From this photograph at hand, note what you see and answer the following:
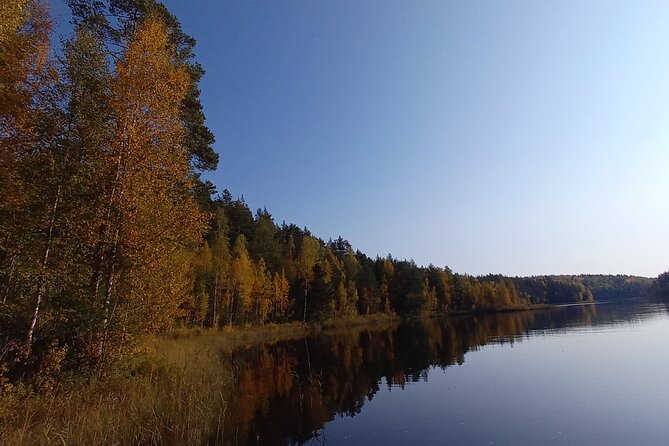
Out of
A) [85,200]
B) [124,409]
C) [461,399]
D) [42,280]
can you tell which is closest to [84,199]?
[85,200]

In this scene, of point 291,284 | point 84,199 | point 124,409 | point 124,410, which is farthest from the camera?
point 291,284

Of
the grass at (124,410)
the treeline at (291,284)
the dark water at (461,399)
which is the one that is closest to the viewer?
the grass at (124,410)

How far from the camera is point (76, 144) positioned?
1273cm

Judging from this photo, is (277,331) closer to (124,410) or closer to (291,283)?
(291,283)

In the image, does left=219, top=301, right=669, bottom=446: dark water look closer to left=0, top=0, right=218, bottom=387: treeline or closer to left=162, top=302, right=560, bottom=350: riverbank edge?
left=0, top=0, right=218, bottom=387: treeline

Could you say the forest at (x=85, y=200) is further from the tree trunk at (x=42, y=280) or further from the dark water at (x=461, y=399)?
the dark water at (x=461, y=399)

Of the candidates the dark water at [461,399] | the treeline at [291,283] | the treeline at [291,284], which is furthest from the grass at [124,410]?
the treeline at [291,284]

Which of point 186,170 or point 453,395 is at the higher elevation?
point 186,170

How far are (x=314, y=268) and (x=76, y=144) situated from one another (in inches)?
2591

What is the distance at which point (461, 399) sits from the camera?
733 inches

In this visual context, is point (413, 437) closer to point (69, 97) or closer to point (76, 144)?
point (76, 144)

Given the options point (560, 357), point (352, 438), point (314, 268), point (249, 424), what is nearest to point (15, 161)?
point (249, 424)

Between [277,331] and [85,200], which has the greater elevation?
[85,200]

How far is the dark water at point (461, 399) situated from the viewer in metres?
13.7
